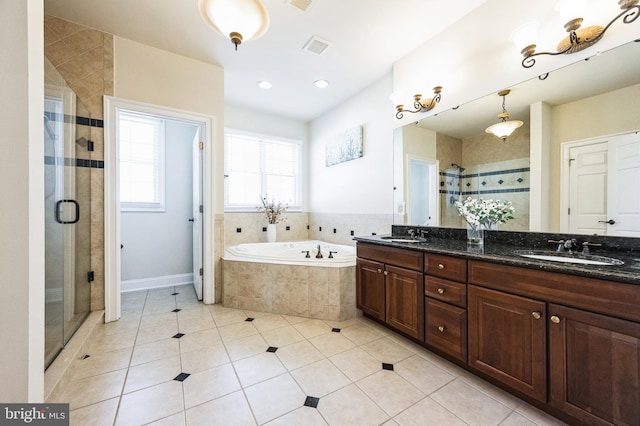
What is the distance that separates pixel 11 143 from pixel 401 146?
2.74 metres

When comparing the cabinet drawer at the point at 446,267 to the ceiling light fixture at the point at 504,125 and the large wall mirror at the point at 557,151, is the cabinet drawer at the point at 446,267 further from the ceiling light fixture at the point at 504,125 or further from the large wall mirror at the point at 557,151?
the ceiling light fixture at the point at 504,125

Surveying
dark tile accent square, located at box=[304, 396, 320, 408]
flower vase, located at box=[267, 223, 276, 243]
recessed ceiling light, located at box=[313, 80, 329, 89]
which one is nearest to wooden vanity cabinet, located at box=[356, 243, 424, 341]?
dark tile accent square, located at box=[304, 396, 320, 408]

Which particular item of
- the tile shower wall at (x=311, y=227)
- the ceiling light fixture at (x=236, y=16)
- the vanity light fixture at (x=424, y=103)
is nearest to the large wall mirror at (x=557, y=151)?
the vanity light fixture at (x=424, y=103)

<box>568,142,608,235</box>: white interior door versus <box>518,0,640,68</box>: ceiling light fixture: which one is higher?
<box>518,0,640,68</box>: ceiling light fixture

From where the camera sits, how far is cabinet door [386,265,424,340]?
184 centimetres

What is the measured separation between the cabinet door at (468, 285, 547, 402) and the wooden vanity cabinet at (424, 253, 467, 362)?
0.05m

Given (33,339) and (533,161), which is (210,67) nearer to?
(33,339)

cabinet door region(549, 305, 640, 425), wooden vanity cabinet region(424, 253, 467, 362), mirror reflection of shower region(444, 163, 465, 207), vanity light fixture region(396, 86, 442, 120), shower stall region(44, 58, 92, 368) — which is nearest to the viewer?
cabinet door region(549, 305, 640, 425)

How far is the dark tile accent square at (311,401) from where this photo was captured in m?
1.38

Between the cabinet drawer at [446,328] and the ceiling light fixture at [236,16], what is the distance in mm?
2168

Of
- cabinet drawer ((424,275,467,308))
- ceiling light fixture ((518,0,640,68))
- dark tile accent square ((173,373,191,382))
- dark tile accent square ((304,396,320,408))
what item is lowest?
dark tile accent square ((304,396,320,408))

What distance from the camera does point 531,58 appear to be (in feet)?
5.63

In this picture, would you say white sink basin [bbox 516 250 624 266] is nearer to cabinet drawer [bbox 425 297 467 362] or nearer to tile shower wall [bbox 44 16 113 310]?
cabinet drawer [bbox 425 297 467 362]

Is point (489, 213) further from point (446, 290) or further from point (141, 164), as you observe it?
point (141, 164)
